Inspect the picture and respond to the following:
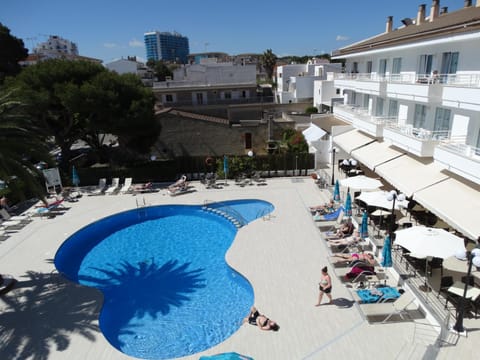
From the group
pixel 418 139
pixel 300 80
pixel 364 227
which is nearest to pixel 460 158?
pixel 418 139

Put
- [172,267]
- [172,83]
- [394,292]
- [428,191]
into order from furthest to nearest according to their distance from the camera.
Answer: [172,83]
[172,267]
[428,191]
[394,292]

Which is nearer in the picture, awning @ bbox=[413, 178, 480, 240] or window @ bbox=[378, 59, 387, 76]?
awning @ bbox=[413, 178, 480, 240]

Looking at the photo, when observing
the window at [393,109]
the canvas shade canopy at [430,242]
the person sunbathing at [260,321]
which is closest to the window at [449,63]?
the window at [393,109]

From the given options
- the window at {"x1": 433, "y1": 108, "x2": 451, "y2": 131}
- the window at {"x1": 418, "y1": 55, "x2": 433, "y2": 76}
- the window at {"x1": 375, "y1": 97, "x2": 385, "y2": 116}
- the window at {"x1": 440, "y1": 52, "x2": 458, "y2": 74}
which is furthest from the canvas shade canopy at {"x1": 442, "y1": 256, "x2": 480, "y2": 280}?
the window at {"x1": 375, "y1": 97, "x2": 385, "y2": 116}

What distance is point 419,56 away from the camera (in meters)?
21.6

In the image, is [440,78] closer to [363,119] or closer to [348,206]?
[363,119]

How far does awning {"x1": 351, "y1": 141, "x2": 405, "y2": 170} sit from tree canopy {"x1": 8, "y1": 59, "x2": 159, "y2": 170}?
1971 centimetres

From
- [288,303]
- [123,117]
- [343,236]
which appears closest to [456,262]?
[343,236]

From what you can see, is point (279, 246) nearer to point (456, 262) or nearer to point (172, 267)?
point (172, 267)

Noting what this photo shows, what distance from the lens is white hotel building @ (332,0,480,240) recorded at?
14.9m

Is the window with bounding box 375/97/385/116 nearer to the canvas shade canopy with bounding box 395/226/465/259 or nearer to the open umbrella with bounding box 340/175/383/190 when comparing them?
the open umbrella with bounding box 340/175/383/190

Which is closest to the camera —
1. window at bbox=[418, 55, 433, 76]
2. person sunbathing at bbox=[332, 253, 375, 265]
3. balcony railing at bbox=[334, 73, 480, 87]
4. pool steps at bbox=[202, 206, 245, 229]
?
person sunbathing at bbox=[332, 253, 375, 265]

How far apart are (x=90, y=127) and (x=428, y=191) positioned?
91.4 feet

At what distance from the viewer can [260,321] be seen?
12430 mm
